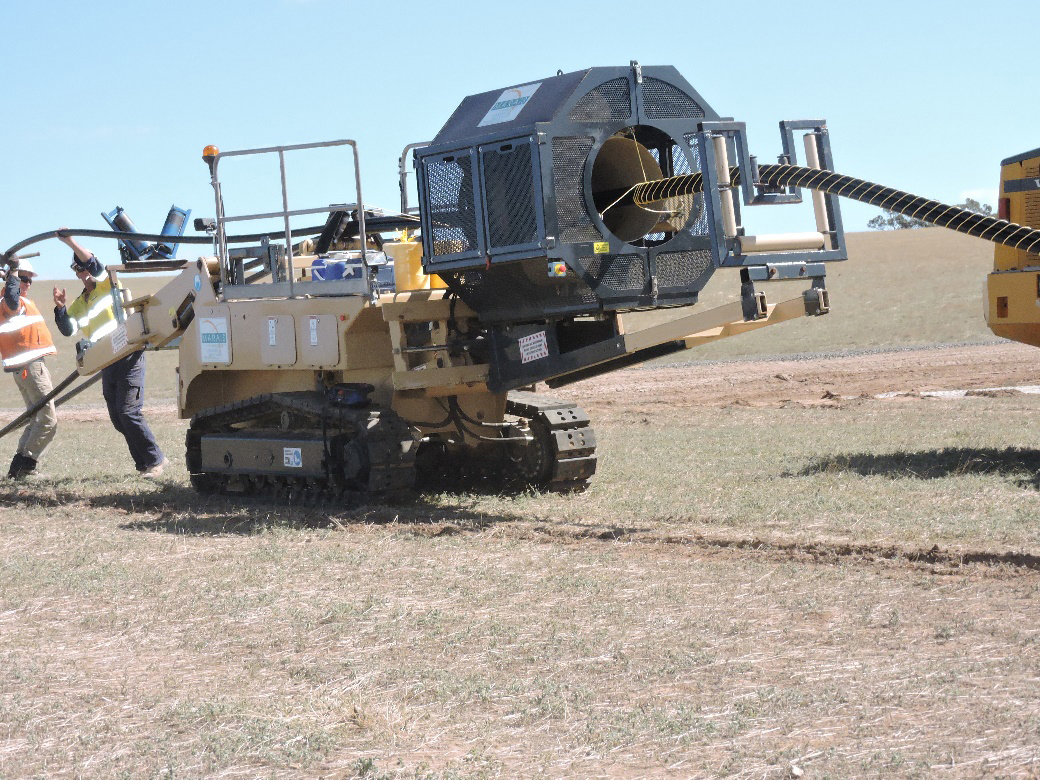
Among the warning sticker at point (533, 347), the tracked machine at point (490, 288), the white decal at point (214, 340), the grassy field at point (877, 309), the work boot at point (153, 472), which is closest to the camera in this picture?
the tracked machine at point (490, 288)

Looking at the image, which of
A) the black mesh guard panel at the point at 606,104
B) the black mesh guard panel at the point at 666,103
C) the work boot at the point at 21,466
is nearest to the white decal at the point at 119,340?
the work boot at the point at 21,466

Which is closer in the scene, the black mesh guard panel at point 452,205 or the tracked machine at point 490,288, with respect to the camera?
the tracked machine at point 490,288

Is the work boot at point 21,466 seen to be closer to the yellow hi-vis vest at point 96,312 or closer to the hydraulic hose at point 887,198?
the yellow hi-vis vest at point 96,312

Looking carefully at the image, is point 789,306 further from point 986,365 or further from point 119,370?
point 986,365

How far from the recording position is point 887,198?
8258 millimetres

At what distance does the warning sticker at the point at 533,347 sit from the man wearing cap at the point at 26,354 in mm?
5788

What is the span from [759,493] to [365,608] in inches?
167

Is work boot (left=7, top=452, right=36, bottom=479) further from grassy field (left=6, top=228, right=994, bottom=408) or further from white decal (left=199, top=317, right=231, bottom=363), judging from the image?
grassy field (left=6, top=228, right=994, bottom=408)

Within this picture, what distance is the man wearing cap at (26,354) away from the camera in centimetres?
1327

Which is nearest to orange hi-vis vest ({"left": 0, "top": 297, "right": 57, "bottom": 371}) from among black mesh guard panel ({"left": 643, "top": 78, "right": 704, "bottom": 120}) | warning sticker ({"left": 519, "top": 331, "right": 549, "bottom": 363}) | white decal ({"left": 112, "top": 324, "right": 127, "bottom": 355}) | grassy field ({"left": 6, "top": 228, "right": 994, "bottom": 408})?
white decal ({"left": 112, "top": 324, "right": 127, "bottom": 355})

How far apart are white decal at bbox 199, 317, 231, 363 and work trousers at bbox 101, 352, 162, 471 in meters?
1.64

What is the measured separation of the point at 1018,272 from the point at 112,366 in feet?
27.2

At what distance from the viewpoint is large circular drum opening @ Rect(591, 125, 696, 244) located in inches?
372

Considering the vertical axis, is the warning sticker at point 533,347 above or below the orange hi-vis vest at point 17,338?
below
